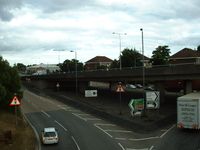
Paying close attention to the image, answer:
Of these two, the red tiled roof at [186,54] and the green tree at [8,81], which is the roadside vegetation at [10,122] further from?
the red tiled roof at [186,54]

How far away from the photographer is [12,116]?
52.5 meters

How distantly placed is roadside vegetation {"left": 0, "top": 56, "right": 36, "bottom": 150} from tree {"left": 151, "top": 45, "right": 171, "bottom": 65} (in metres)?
75.2

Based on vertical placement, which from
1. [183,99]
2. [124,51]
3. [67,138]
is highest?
[124,51]

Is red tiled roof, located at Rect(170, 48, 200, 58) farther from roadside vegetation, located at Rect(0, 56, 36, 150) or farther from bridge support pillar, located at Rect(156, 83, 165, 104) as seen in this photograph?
roadside vegetation, located at Rect(0, 56, 36, 150)

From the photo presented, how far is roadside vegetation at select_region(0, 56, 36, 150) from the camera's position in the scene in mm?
34562

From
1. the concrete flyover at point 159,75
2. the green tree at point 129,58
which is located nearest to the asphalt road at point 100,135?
the concrete flyover at point 159,75

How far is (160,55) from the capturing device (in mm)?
129500

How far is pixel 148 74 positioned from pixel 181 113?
853 inches

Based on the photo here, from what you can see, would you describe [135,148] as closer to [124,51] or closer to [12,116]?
[12,116]

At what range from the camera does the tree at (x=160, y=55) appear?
12719 centimetres

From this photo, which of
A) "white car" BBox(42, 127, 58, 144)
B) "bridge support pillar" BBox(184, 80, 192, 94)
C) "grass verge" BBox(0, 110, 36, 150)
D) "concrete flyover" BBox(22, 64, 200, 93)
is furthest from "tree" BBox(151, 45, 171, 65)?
"white car" BBox(42, 127, 58, 144)

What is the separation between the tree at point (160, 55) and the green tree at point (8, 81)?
75235 millimetres

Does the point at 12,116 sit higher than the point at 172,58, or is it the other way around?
the point at 172,58

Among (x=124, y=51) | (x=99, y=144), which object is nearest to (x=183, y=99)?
(x=99, y=144)
